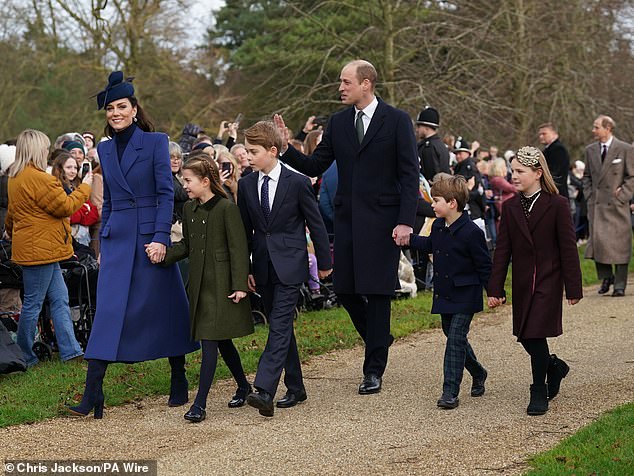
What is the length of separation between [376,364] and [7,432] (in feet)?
8.34

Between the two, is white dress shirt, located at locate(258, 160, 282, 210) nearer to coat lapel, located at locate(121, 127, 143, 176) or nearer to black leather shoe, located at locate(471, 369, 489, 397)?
coat lapel, located at locate(121, 127, 143, 176)

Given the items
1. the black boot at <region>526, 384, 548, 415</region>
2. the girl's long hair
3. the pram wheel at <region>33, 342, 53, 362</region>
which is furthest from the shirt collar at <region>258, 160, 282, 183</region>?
the pram wheel at <region>33, 342, 53, 362</region>

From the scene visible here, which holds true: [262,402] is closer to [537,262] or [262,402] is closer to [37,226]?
[537,262]

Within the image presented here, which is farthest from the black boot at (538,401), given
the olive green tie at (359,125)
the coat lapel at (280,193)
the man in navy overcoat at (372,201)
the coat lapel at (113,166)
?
the coat lapel at (113,166)

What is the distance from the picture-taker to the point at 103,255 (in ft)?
23.6

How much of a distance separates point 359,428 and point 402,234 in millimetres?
1478

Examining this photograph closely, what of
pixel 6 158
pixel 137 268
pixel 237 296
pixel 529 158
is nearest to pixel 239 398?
pixel 237 296

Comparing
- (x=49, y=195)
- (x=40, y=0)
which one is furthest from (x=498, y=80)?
(x=49, y=195)

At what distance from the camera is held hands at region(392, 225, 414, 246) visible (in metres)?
7.33

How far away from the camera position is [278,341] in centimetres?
697

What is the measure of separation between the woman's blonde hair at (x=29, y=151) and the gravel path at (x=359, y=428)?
94.4 inches

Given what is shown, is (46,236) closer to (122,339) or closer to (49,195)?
(49,195)

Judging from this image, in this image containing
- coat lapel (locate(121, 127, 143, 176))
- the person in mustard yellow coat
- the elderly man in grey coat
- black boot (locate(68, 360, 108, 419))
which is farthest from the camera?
the elderly man in grey coat

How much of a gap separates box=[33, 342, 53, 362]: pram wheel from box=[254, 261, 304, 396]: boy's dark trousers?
2.82 metres
